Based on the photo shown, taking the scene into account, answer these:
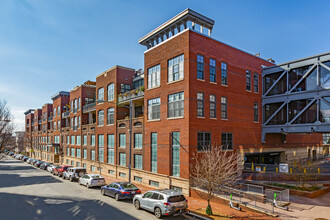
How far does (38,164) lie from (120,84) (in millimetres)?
32657

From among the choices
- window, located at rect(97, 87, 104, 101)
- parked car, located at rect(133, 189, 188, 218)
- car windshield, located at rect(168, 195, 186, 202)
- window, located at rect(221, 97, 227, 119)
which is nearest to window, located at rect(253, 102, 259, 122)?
window, located at rect(221, 97, 227, 119)

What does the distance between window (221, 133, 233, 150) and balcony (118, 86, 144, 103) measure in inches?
434

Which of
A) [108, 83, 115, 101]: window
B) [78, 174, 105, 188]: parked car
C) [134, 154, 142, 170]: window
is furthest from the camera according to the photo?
[108, 83, 115, 101]: window

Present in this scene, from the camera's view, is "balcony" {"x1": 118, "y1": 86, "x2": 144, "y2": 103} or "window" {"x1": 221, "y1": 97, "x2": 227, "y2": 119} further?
"balcony" {"x1": 118, "y1": 86, "x2": 144, "y2": 103}

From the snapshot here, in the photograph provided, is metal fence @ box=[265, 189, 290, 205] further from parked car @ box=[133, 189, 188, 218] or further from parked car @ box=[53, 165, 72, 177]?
parked car @ box=[53, 165, 72, 177]

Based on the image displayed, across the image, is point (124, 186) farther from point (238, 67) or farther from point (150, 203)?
point (238, 67)

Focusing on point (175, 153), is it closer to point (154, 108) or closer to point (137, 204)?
point (154, 108)

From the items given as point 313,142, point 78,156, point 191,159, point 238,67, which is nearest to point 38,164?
point 78,156

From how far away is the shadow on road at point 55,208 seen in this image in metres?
16.1

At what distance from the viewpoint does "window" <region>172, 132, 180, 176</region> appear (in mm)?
22422

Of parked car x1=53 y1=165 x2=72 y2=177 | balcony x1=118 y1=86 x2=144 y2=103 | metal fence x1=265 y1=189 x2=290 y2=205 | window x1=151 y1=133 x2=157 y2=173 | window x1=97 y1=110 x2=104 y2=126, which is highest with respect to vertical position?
balcony x1=118 y1=86 x2=144 y2=103

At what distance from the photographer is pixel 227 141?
2505 centimetres

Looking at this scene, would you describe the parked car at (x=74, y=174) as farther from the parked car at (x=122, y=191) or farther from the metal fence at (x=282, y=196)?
the metal fence at (x=282, y=196)

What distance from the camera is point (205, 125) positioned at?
22828 mm
